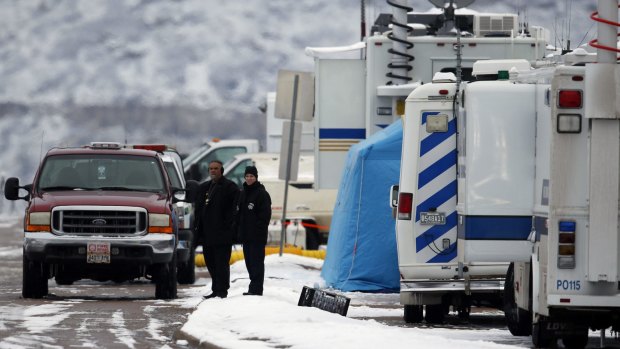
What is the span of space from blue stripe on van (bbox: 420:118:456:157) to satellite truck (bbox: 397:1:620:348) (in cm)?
1

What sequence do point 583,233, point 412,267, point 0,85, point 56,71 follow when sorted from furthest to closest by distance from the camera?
point 56,71 → point 0,85 → point 412,267 → point 583,233

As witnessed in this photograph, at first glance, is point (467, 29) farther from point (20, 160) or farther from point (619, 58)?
point (20, 160)

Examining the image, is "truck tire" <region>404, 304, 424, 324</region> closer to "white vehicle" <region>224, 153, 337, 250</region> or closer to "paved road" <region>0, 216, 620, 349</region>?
"paved road" <region>0, 216, 620, 349</region>

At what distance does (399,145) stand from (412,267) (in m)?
5.20

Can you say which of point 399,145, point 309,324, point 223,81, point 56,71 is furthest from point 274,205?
point 223,81

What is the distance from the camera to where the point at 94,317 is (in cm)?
1844

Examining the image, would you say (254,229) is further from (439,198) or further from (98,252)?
(439,198)

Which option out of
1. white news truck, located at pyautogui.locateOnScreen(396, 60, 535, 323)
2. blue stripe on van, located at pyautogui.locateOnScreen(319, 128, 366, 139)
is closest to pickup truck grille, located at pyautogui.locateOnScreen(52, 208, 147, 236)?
white news truck, located at pyautogui.locateOnScreen(396, 60, 535, 323)

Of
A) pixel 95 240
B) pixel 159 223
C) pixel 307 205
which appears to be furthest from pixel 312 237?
pixel 95 240

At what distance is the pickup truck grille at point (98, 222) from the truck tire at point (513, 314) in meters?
6.17

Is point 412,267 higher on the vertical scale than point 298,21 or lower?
lower

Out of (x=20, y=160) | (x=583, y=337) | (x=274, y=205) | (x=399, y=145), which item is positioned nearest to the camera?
(x=583, y=337)

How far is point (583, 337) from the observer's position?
1506 cm

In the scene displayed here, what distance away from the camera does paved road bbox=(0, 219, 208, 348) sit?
51.5 feet
